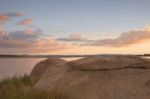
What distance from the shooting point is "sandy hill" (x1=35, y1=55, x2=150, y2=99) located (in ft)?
26.3

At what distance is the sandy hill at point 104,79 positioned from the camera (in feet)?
26.3

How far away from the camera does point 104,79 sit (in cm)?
A: 840

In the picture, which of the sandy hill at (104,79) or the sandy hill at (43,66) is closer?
the sandy hill at (104,79)

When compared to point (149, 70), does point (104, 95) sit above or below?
below

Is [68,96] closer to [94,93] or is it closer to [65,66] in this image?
[94,93]

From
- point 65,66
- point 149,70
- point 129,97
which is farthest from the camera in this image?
point 65,66

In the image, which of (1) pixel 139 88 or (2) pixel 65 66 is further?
(2) pixel 65 66

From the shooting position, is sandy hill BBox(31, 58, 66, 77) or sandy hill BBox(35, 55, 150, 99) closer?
sandy hill BBox(35, 55, 150, 99)

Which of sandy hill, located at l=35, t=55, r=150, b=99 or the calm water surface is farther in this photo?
the calm water surface

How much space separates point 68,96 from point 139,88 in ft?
5.97

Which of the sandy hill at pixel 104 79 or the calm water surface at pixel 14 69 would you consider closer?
the sandy hill at pixel 104 79

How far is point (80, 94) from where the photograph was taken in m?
8.22

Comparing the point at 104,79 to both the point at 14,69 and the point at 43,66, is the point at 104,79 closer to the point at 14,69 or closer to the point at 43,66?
the point at 43,66

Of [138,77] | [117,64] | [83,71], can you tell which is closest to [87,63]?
[83,71]
